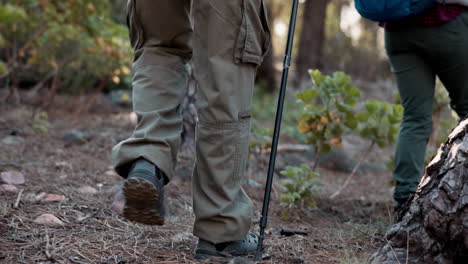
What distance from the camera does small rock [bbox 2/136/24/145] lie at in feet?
13.8

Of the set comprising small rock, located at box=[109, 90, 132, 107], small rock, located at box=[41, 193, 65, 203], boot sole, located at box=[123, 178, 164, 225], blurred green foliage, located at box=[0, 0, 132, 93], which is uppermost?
blurred green foliage, located at box=[0, 0, 132, 93]

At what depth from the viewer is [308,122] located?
11.8ft

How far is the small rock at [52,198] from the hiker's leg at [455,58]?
7.48 feet

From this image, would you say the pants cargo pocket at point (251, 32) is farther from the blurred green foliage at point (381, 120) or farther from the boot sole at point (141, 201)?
the blurred green foliage at point (381, 120)

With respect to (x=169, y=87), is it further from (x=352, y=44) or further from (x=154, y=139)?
(x=352, y=44)

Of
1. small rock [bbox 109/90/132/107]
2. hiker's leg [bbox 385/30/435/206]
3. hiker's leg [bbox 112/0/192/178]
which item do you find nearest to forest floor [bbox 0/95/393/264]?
hiker's leg [bbox 385/30/435/206]

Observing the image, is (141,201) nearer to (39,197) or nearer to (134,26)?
(134,26)

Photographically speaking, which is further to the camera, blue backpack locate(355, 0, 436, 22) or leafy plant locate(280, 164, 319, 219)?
leafy plant locate(280, 164, 319, 219)

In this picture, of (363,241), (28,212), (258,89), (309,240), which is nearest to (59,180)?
(28,212)

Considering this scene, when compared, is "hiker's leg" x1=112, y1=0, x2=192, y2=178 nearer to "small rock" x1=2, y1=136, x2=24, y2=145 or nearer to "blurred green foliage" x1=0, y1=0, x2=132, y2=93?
"small rock" x1=2, y1=136, x2=24, y2=145

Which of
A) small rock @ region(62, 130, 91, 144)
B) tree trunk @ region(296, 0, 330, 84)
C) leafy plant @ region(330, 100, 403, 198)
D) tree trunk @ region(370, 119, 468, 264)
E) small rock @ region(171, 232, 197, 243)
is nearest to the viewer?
tree trunk @ region(370, 119, 468, 264)

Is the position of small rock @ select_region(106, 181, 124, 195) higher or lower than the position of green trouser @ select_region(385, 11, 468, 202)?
lower

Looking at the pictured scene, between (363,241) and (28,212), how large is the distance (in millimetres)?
1755

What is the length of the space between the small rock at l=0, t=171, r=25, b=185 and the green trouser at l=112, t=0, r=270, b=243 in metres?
1.29
